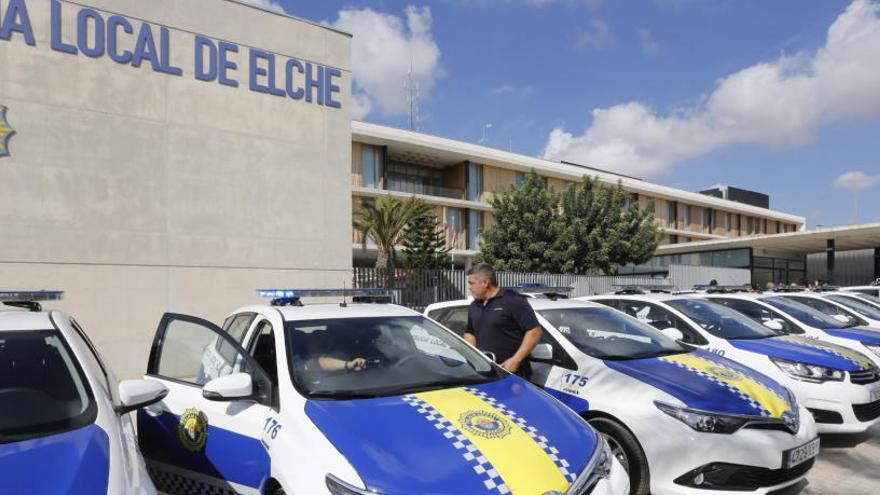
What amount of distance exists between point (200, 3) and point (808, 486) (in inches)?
559

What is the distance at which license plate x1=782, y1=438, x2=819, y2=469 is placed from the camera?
3861mm

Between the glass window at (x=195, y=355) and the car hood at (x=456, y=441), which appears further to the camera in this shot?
the glass window at (x=195, y=355)

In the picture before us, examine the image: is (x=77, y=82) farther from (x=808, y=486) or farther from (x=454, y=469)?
(x=808, y=486)

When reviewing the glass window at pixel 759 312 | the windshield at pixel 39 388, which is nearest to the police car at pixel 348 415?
the windshield at pixel 39 388

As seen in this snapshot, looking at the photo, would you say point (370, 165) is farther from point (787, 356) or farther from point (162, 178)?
point (787, 356)

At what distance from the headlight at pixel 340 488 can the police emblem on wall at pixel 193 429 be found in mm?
1323

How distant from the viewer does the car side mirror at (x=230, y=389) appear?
3.04 meters

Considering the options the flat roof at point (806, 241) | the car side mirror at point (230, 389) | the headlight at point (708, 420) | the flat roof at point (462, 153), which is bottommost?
the headlight at point (708, 420)

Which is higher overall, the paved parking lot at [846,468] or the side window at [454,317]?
the side window at [454,317]

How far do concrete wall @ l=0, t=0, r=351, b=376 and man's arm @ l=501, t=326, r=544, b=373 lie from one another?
10179 mm

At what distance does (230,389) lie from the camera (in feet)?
9.99

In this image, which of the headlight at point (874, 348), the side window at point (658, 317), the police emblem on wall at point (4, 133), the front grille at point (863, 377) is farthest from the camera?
the police emblem on wall at point (4, 133)

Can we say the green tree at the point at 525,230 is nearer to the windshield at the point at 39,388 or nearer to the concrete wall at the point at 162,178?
the concrete wall at the point at 162,178

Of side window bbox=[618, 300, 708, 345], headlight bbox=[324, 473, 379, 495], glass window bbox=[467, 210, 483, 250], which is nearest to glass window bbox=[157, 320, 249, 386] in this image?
headlight bbox=[324, 473, 379, 495]
